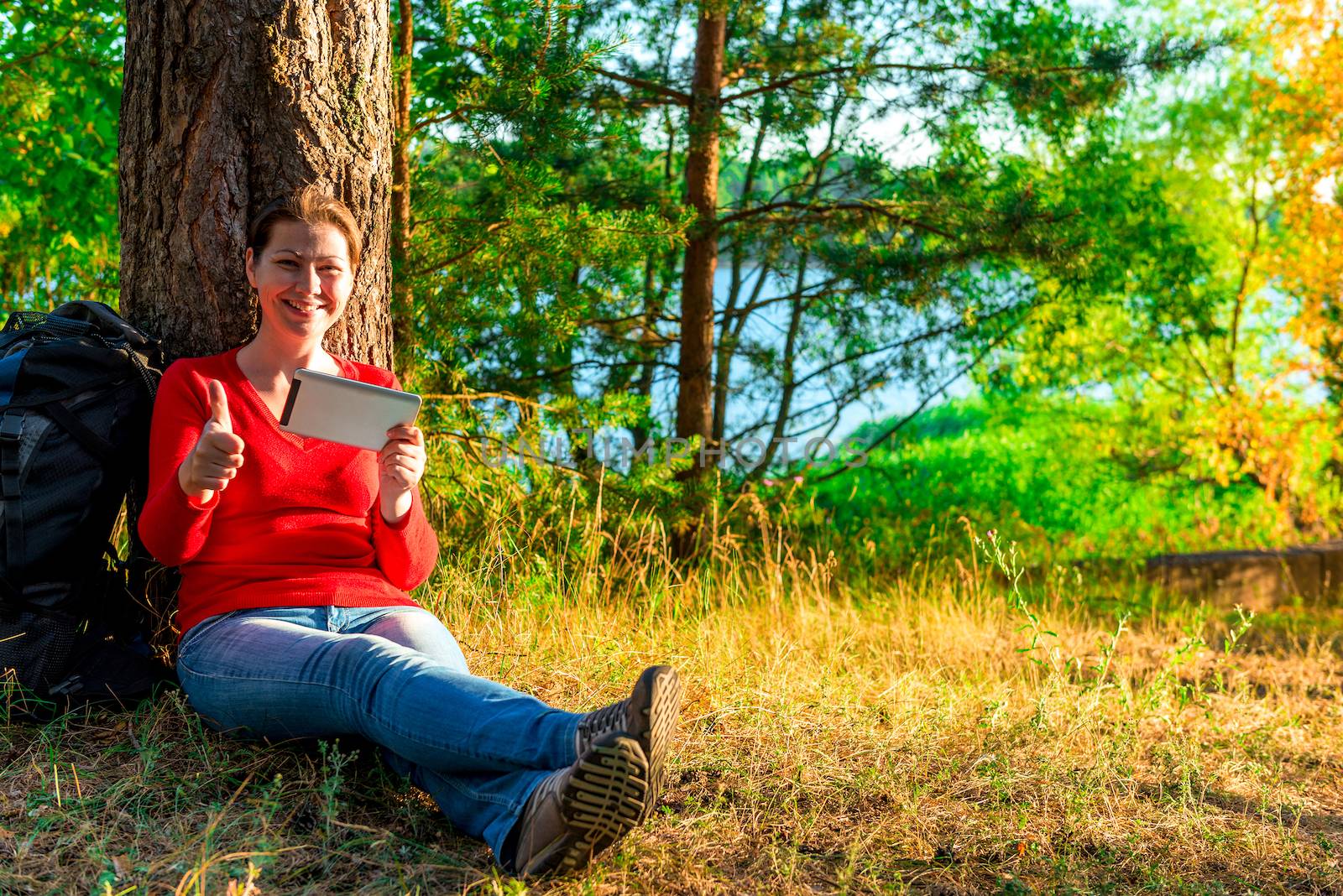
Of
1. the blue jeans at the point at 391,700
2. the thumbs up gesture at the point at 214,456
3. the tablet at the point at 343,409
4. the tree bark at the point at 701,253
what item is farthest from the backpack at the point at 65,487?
the tree bark at the point at 701,253

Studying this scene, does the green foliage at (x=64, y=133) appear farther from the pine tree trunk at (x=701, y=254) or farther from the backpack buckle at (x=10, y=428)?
the pine tree trunk at (x=701, y=254)

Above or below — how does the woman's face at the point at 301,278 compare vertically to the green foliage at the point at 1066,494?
above

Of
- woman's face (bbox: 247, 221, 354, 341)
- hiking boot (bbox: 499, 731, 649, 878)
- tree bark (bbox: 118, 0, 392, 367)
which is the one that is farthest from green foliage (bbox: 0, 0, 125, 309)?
hiking boot (bbox: 499, 731, 649, 878)

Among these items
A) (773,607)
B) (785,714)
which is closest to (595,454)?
(773,607)

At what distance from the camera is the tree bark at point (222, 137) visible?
304 cm

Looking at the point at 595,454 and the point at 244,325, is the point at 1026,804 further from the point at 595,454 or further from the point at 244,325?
the point at 595,454

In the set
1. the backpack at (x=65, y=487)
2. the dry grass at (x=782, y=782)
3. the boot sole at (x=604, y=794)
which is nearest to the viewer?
the boot sole at (x=604, y=794)

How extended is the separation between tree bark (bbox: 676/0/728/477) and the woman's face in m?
3.26

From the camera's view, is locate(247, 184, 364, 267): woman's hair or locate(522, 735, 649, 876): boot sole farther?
locate(247, 184, 364, 267): woman's hair

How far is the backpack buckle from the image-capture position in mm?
2678

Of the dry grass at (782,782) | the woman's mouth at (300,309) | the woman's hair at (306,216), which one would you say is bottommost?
the dry grass at (782,782)

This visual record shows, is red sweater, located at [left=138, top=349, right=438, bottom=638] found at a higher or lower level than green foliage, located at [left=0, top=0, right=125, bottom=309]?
lower

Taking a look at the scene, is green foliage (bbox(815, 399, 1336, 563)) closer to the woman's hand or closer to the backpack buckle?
the woman's hand

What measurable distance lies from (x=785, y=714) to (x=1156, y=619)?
354 cm
